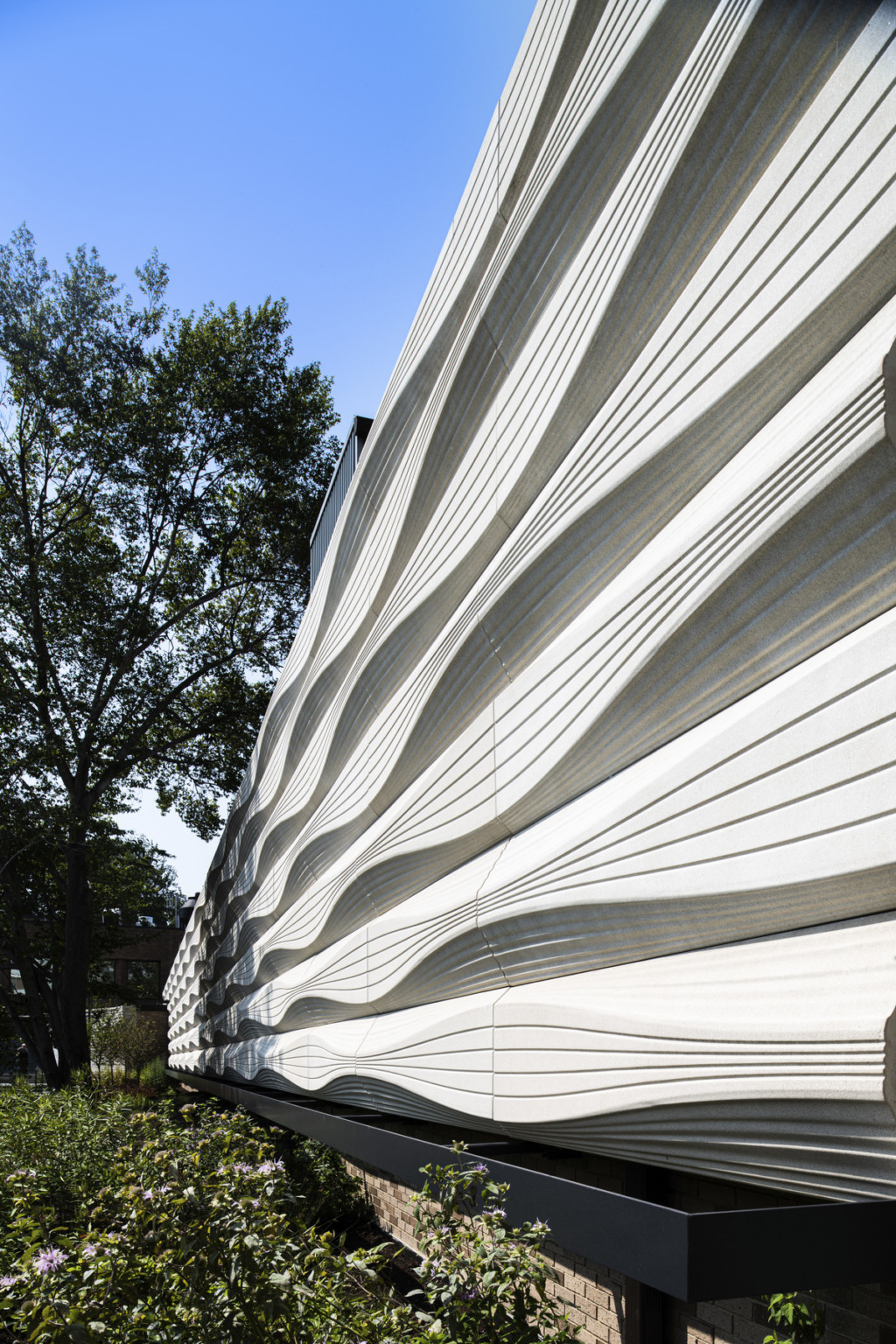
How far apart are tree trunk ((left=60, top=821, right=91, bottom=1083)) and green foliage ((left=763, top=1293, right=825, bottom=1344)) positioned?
1490 cm

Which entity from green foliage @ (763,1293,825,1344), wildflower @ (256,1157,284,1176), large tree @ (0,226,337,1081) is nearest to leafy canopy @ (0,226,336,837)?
large tree @ (0,226,337,1081)

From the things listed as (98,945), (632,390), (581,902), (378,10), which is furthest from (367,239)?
(98,945)

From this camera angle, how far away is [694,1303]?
2445mm

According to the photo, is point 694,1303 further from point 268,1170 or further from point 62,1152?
point 62,1152

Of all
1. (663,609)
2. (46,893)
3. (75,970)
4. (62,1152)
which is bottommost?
(62,1152)

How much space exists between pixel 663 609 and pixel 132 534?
15.8 m

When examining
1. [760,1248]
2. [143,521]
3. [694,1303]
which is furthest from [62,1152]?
[143,521]

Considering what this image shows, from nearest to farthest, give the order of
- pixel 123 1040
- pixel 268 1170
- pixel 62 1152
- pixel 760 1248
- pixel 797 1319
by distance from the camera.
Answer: pixel 760 1248
pixel 797 1319
pixel 268 1170
pixel 62 1152
pixel 123 1040

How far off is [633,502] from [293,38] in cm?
361

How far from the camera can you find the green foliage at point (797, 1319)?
2.15 metres

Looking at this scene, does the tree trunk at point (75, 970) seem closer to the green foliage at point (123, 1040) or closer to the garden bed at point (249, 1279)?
the green foliage at point (123, 1040)

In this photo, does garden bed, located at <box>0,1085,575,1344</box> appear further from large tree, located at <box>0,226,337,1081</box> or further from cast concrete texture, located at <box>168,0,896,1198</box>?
large tree, located at <box>0,226,337,1081</box>

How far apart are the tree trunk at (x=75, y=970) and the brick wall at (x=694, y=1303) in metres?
13.4

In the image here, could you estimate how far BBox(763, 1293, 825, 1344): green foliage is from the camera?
7.06 ft
